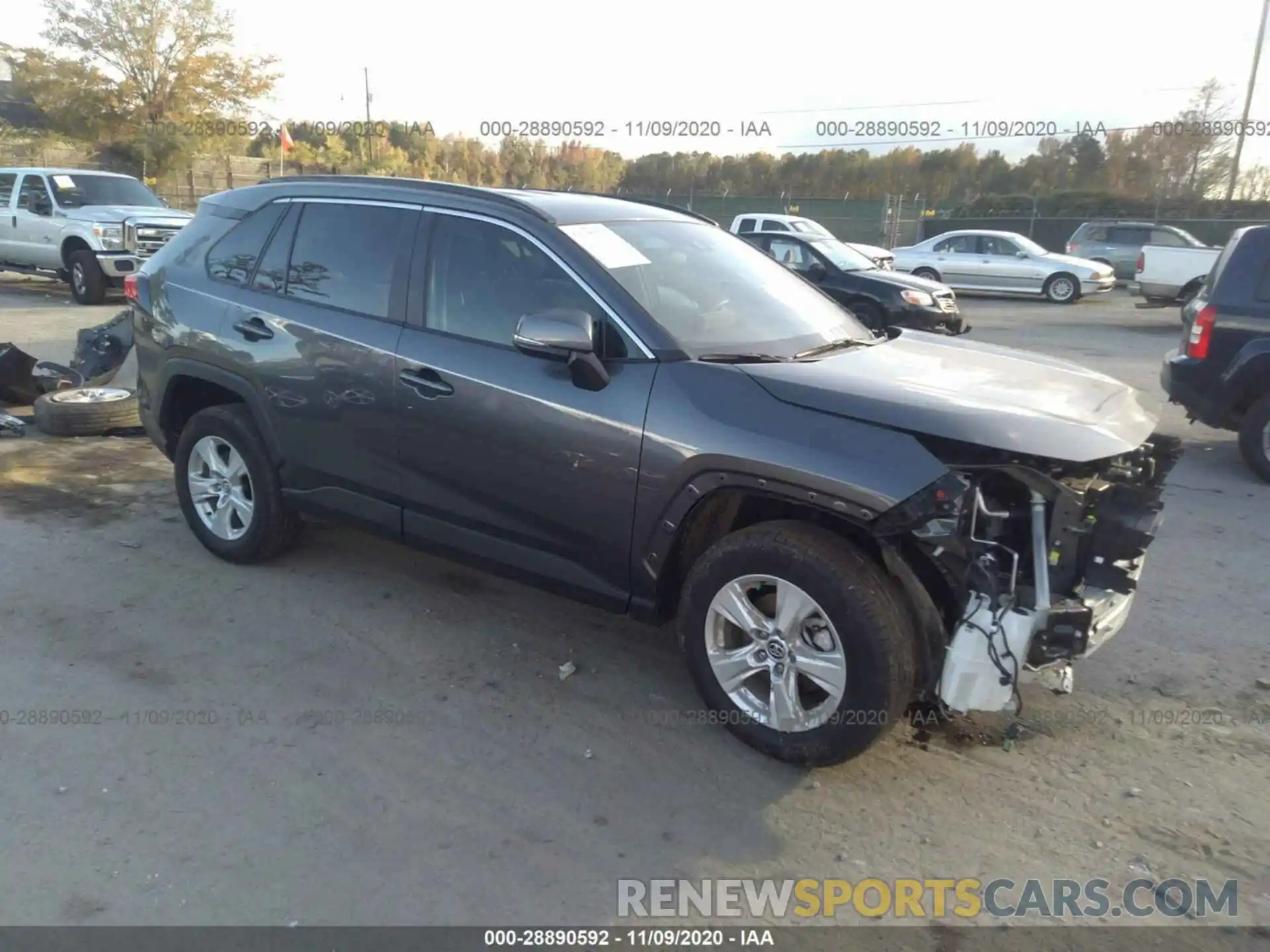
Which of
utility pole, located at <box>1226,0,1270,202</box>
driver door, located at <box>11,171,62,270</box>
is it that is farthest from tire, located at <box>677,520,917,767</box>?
utility pole, located at <box>1226,0,1270,202</box>

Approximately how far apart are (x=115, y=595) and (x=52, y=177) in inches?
550

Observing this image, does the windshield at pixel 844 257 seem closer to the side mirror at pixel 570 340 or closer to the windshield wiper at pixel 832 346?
the windshield wiper at pixel 832 346

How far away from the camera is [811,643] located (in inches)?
133

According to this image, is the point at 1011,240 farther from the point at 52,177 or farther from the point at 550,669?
the point at 550,669

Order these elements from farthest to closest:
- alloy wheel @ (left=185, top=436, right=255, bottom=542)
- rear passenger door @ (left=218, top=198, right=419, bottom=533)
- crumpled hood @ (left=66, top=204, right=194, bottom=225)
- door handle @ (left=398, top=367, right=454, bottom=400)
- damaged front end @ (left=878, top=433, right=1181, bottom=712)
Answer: crumpled hood @ (left=66, top=204, right=194, bottom=225) → alloy wheel @ (left=185, top=436, right=255, bottom=542) → rear passenger door @ (left=218, top=198, right=419, bottom=533) → door handle @ (left=398, top=367, right=454, bottom=400) → damaged front end @ (left=878, top=433, right=1181, bottom=712)

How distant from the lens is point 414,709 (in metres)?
3.81

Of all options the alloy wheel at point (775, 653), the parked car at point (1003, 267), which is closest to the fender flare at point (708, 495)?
the alloy wheel at point (775, 653)

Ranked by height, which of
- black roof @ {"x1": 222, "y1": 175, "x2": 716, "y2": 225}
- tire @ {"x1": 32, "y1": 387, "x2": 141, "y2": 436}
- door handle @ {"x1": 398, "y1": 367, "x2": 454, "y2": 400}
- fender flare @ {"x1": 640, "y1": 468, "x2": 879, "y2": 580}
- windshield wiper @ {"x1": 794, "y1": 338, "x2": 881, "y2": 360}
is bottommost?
tire @ {"x1": 32, "y1": 387, "x2": 141, "y2": 436}

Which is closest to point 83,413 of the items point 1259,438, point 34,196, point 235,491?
point 235,491

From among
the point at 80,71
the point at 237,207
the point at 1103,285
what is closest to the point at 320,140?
the point at 80,71

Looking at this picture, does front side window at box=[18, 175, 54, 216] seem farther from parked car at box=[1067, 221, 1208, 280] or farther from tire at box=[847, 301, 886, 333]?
parked car at box=[1067, 221, 1208, 280]

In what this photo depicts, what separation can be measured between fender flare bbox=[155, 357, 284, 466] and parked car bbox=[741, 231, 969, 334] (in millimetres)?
8620

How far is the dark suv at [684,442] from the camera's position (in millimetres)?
3160

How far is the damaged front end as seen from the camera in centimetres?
307
